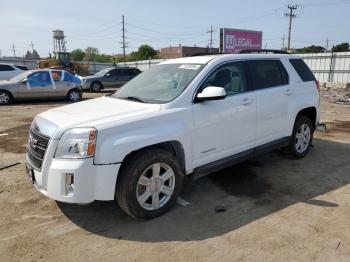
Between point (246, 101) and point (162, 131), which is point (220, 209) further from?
point (246, 101)

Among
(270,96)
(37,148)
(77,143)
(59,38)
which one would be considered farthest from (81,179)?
(59,38)

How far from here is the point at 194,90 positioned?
402 cm

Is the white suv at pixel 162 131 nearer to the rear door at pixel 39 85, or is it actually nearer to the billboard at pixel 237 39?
the rear door at pixel 39 85

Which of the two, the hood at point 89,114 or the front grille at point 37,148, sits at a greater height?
the hood at point 89,114

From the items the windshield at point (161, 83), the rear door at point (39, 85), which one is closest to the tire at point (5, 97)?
the rear door at point (39, 85)

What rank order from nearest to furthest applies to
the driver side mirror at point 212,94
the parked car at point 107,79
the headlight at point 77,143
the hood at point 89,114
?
the headlight at point 77,143
the hood at point 89,114
the driver side mirror at point 212,94
the parked car at point 107,79

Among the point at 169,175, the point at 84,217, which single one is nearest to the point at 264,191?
the point at 169,175

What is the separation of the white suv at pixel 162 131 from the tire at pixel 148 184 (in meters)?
0.01

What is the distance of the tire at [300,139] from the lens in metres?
5.65

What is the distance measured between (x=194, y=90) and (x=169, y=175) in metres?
1.07

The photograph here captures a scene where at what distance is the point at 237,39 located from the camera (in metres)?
19.0

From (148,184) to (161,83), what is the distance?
1474mm

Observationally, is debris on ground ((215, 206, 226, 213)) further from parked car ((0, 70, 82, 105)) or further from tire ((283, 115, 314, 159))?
parked car ((0, 70, 82, 105))

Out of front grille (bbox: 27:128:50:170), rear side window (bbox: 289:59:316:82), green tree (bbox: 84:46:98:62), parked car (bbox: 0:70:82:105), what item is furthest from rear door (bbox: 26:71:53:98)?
green tree (bbox: 84:46:98:62)
